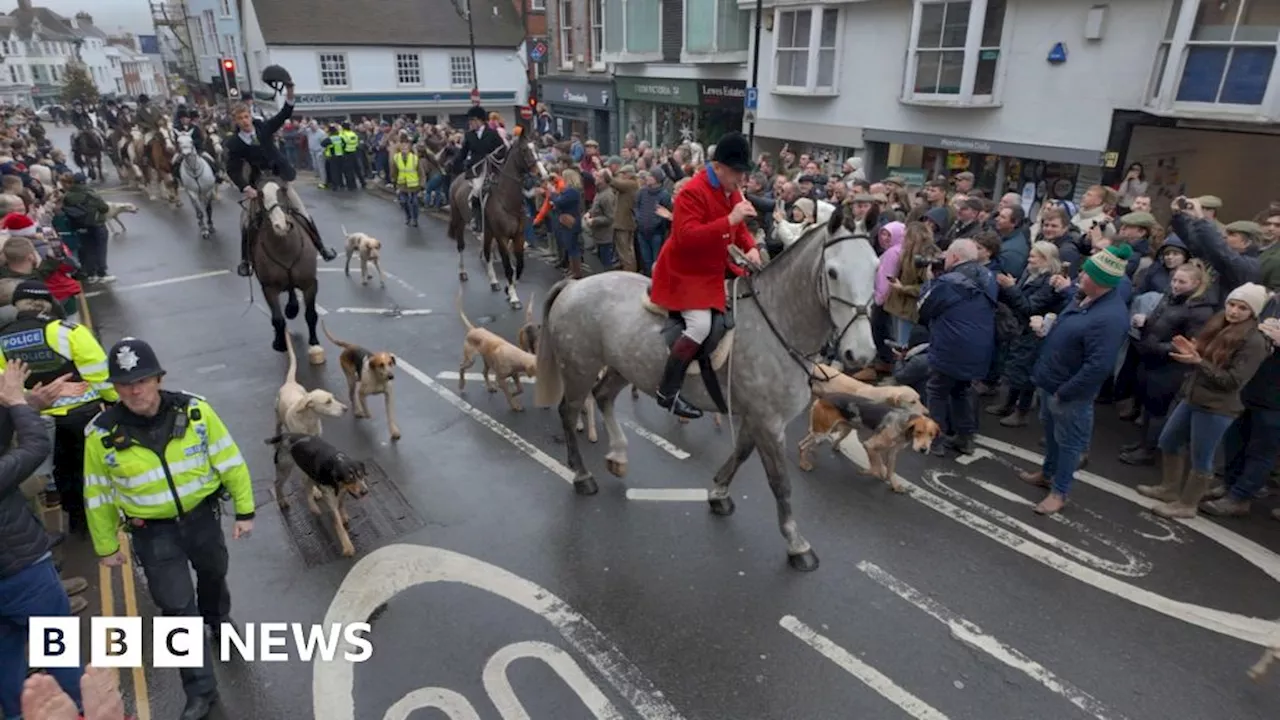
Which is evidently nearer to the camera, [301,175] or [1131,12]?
[1131,12]

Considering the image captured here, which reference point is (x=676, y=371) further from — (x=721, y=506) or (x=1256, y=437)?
(x=1256, y=437)

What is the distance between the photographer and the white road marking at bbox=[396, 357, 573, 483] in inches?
289

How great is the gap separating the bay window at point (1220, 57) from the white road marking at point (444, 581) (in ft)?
45.9

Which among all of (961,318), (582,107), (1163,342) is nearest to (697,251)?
(961,318)

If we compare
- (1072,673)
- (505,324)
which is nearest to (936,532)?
(1072,673)

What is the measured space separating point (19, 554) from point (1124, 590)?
7.32 m

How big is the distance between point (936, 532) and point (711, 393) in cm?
238

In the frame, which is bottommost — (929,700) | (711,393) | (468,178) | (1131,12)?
(929,700)

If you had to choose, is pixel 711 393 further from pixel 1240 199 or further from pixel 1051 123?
pixel 1240 199

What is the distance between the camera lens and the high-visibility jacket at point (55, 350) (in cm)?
503

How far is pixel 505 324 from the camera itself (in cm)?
1153

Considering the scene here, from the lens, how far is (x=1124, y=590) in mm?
5512

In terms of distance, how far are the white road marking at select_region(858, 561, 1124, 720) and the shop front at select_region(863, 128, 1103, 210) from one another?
31.1ft

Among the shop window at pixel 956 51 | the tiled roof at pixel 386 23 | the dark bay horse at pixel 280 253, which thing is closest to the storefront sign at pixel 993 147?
the shop window at pixel 956 51
